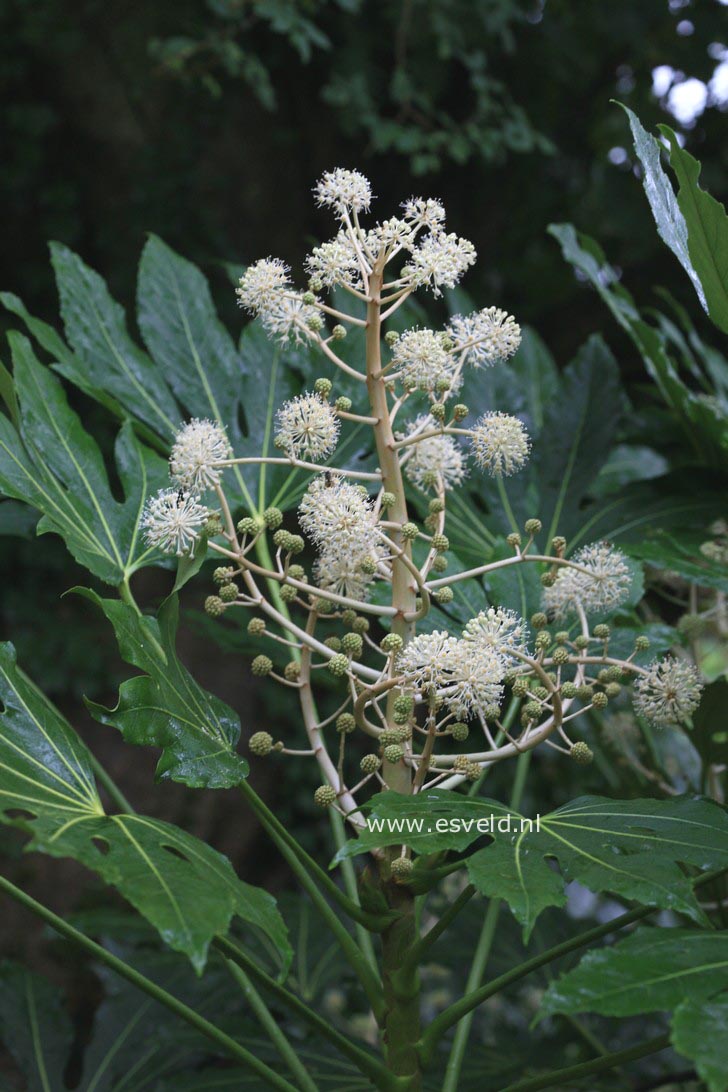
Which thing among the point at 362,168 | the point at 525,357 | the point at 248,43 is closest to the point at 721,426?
the point at 525,357

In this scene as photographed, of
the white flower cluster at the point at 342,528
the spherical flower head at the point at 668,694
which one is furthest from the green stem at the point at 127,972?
the spherical flower head at the point at 668,694

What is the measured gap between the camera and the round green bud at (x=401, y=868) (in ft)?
2.79

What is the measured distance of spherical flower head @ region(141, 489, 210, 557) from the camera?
88 cm

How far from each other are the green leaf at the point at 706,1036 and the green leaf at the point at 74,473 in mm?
621

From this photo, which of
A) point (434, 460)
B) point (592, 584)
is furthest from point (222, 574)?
point (592, 584)

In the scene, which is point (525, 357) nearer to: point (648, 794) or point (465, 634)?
point (648, 794)

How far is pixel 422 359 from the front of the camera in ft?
2.91

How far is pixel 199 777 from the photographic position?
79 centimetres

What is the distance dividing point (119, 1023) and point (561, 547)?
0.91m

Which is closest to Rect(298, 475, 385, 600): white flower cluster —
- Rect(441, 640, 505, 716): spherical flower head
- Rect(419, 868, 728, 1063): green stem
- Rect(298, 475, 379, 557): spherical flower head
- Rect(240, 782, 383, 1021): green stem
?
Rect(298, 475, 379, 557): spherical flower head

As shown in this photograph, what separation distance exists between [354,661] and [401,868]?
219 millimetres

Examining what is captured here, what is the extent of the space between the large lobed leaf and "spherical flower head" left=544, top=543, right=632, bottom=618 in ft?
0.67

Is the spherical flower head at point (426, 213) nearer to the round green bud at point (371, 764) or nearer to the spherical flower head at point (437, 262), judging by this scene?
the spherical flower head at point (437, 262)

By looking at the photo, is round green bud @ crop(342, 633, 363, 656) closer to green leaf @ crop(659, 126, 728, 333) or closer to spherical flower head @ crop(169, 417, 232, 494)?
spherical flower head @ crop(169, 417, 232, 494)
